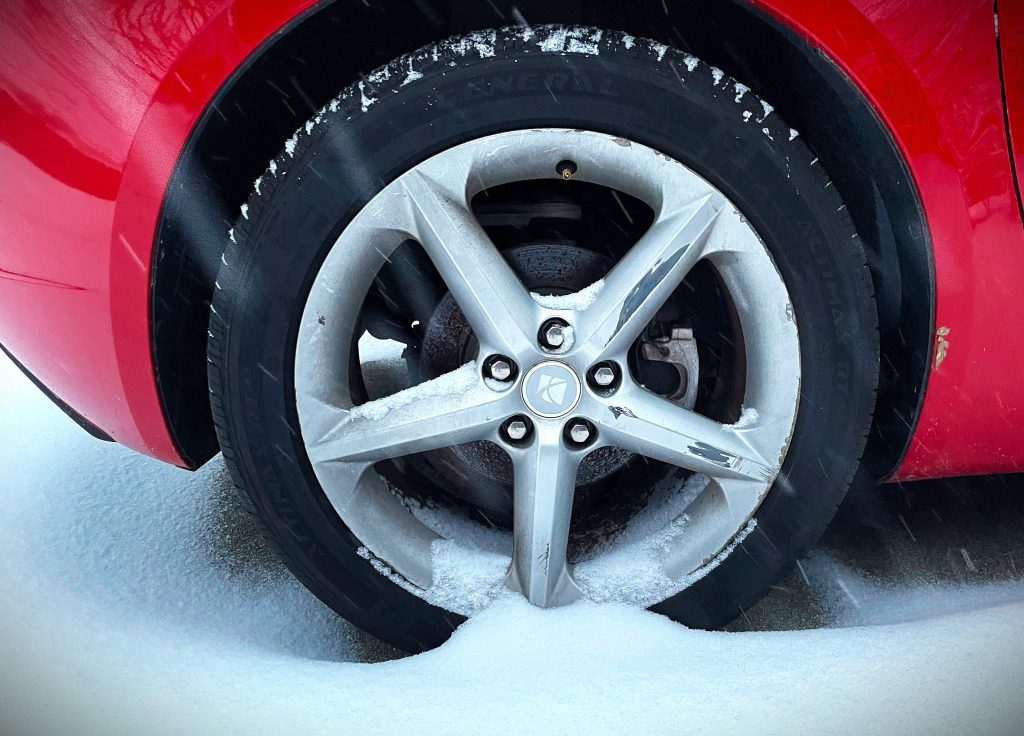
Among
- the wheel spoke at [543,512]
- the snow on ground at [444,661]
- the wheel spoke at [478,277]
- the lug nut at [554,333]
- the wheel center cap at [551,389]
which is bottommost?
the snow on ground at [444,661]

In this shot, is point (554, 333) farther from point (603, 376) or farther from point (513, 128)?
point (513, 128)

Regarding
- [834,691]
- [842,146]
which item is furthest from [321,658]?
[842,146]

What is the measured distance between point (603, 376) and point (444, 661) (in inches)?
21.5

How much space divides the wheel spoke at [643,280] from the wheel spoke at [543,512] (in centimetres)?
18

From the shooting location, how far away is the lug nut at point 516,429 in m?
1.26

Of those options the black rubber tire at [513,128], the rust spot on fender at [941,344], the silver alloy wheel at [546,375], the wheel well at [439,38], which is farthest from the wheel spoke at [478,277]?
the rust spot on fender at [941,344]

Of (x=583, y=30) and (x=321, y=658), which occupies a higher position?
(x=583, y=30)

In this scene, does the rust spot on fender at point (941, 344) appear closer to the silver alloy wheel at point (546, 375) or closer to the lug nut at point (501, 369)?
the silver alloy wheel at point (546, 375)

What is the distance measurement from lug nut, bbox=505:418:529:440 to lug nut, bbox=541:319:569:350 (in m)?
0.14

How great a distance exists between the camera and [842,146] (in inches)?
47.3

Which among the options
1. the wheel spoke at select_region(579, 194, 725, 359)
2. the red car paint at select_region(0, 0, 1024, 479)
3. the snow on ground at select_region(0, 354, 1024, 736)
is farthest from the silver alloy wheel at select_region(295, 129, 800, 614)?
the red car paint at select_region(0, 0, 1024, 479)

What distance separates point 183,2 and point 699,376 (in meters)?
1.12

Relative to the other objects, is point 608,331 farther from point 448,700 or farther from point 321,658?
point 321,658

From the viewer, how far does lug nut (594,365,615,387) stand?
1.25 meters
